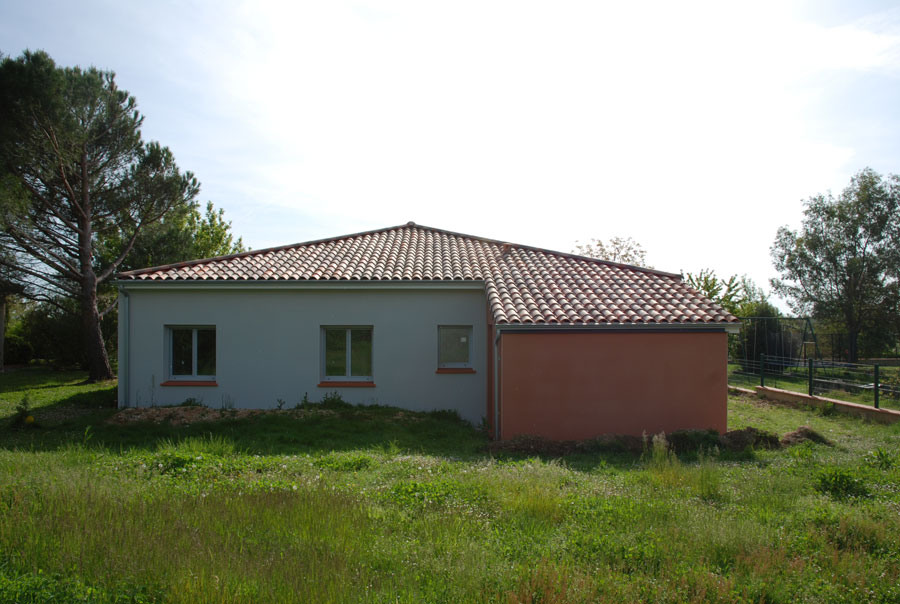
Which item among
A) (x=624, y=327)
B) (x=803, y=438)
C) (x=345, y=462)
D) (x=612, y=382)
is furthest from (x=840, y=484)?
(x=345, y=462)

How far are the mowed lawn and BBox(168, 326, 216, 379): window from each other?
5174 millimetres

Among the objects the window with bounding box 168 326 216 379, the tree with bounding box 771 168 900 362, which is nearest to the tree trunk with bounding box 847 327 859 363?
the tree with bounding box 771 168 900 362

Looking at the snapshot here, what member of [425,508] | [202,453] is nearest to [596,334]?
[425,508]

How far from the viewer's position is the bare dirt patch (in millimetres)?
11672

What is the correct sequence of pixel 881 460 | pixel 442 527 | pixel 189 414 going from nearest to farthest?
pixel 442 527, pixel 881 460, pixel 189 414

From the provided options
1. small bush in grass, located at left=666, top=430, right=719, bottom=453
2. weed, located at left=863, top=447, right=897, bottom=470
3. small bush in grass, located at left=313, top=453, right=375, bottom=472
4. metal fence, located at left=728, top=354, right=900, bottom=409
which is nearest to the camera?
weed, located at left=863, top=447, right=897, bottom=470

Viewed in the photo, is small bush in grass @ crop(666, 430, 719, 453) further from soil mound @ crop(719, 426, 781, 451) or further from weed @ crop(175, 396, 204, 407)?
weed @ crop(175, 396, 204, 407)

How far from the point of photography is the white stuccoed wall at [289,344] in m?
13.7

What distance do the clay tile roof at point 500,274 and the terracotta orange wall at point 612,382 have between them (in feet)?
1.43

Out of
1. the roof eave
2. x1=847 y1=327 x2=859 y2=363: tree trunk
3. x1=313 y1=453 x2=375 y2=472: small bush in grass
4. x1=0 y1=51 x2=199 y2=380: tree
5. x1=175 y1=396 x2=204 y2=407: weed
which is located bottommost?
x1=313 y1=453 x2=375 y2=472: small bush in grass

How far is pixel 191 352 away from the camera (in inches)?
555

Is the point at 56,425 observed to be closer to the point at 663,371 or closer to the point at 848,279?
the point at 663,371

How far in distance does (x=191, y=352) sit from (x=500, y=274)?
7.93 m

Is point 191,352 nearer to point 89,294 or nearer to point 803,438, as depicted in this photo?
point 89,294
